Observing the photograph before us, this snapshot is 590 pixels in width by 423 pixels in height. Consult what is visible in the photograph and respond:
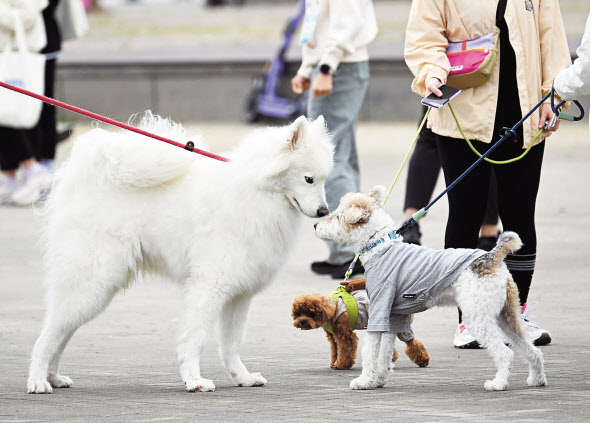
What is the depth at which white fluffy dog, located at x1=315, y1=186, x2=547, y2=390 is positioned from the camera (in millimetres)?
5164

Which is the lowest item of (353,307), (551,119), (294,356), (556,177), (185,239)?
(556,177)

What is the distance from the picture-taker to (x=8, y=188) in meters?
12.2

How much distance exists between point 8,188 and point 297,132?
7614 mm

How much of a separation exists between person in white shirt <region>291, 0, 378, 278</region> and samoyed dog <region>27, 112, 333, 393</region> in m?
2.60

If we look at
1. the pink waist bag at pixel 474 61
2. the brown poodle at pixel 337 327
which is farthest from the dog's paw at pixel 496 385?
the pink waist bag at pixel 474 61

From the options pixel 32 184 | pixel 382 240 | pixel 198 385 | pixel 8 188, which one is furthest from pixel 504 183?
pixel 8 188

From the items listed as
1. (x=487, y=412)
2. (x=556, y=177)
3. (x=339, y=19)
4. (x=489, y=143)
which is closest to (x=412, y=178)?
(x=339, y=19)

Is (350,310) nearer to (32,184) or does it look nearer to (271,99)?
(32,184)

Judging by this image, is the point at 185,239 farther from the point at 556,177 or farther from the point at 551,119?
the point at 556,177

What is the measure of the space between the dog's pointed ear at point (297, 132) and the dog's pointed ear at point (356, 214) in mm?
392

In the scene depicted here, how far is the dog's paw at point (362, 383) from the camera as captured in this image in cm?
529

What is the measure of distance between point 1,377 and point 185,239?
1236mm

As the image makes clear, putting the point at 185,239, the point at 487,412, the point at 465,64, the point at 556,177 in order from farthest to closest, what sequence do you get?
1. the point at 556,177
2. the point at 465,64
3. the point at 185,239
4. the point at 487,412

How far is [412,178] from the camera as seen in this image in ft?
27.6
